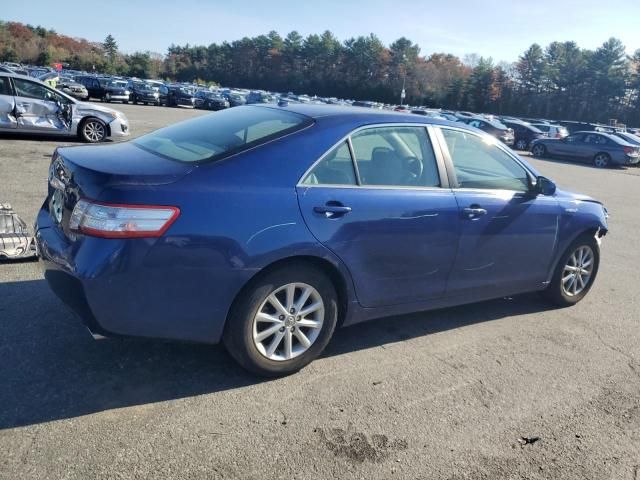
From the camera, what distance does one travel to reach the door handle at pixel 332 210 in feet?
11.3

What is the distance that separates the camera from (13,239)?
16.5ft

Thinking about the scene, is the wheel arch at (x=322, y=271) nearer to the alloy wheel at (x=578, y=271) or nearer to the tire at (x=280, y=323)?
the tire at (x=280, y=323)

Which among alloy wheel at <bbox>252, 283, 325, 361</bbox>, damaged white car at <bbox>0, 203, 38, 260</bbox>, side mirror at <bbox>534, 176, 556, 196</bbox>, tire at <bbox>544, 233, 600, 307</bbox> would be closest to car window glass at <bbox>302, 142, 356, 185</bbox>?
alloy wheel at <bbox>252, 283, 325, 361</bbox>

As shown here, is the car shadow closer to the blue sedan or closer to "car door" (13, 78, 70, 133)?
the blue sedan

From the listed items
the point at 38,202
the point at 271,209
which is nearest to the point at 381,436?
the point at 271,209

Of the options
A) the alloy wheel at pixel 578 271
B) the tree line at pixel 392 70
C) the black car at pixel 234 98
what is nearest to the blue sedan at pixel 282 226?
the alloy wheel at pixel 578 271

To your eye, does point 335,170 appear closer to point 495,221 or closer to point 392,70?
point 495,221

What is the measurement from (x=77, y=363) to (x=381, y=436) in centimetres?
189

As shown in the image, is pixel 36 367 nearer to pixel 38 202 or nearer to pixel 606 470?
pixel 606 470

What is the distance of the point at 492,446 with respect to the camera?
3.07 m

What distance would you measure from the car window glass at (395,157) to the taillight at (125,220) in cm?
137

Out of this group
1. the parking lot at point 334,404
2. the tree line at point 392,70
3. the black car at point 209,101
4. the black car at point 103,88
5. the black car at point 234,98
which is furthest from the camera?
the tree line at point 392,70

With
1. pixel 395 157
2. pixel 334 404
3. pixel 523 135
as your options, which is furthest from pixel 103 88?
pixel 334 404

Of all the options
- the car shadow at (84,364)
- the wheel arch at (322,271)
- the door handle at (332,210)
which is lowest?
the car shadow at (84,364)
